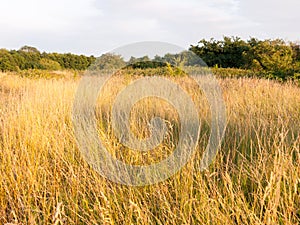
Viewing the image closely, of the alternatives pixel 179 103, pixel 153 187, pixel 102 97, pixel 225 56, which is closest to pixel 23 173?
pixel 153 187

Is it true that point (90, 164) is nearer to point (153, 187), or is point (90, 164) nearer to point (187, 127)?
point (153, 187)

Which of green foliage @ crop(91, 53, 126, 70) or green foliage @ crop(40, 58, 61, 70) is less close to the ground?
green foliage @ crop(40, 58, 61, 70)

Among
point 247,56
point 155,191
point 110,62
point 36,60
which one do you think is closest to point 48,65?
point 36,60

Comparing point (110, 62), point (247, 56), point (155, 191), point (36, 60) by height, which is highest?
point (36, 60)

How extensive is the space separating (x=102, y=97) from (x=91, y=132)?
240cm

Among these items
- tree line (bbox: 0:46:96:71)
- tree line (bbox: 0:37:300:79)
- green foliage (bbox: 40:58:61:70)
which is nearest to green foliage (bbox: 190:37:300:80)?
tree line (bbox: 0:37:300:79)

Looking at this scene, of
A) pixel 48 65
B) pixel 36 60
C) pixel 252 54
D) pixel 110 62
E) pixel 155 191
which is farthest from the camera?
pixel 36 60

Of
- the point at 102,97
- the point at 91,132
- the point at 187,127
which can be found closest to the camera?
the point at 91,132

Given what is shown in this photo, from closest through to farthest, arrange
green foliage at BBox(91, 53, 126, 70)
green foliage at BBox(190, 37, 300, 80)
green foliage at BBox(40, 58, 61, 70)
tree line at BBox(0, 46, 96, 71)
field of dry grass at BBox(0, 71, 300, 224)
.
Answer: field of dry grass at BBox(0, 71, 300, 224)
green foliage at BBox(91, 53, 126, 70)
green foliage at BBox(190, 37, 300, 80)
tree line at BBox(0, 46, 96, 71)
green foliage at BBox(40, 58, 61, 70)

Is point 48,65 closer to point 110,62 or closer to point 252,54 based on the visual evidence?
point 252,54

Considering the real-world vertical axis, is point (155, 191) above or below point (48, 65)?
below

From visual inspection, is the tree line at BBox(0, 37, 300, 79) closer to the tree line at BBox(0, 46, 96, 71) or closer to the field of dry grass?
the tree line at BBox(0, 46, 96, 71)

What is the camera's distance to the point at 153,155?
239 cm

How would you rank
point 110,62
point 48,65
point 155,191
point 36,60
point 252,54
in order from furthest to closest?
point 36,60 < point 48,65 < point 252,54 < point 110,62 < point 155,191
